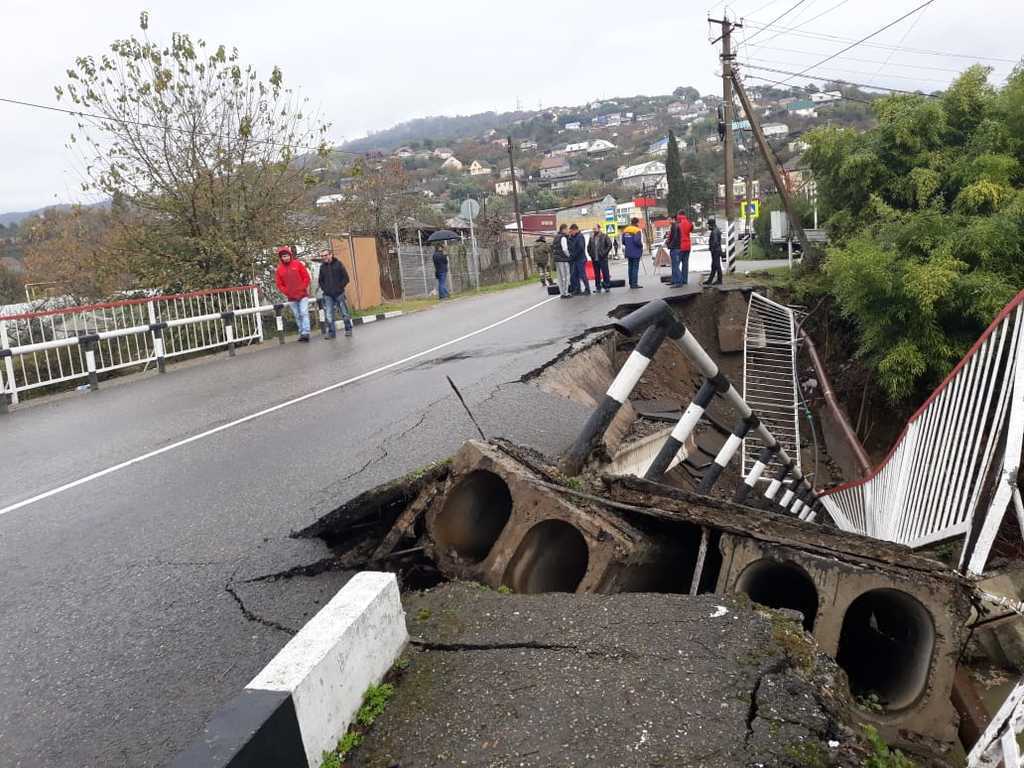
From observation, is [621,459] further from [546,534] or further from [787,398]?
[787,398]

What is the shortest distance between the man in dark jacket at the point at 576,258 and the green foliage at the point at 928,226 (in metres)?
6.12

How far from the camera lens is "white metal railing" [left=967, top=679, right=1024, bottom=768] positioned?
105 inches

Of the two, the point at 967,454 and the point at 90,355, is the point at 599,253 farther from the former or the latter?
the point at 967,454

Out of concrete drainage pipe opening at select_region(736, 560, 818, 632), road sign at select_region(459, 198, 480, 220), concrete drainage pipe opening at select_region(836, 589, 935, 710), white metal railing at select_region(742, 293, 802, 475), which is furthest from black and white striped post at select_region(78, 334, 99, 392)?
road sign at select_region(459, 198, 480, 220)

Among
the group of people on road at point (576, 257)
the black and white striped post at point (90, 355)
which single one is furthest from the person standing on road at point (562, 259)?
the black and white striped post at point (90, 355)

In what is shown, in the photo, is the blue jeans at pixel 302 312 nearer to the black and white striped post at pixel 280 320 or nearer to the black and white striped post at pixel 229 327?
the black and white striped post at pixel 280 320

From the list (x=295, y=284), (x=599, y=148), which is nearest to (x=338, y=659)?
(x=295, y=284)

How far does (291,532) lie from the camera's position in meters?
4.77

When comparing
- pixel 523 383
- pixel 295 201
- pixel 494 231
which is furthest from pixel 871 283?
pixel 494 231

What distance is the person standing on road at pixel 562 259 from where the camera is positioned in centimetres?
1998

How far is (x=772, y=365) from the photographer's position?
15.1m

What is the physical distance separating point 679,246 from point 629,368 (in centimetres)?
1592

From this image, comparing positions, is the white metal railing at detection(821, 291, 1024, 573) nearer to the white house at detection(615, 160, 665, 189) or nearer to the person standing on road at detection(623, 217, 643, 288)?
the person standing on road at detection(623, 217, 643, 288)

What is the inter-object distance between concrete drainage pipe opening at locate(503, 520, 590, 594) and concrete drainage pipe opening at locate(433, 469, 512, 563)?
0.19 metres
